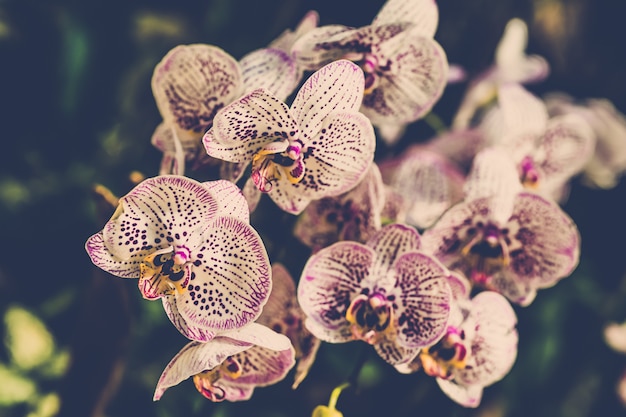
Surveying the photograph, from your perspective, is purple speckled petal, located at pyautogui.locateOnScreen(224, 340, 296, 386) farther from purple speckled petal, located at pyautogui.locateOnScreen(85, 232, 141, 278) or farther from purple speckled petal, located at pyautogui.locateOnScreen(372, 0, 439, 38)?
purple speckled petal, located at pyautogui.locateOnScreen(372, 0, 439, 38)

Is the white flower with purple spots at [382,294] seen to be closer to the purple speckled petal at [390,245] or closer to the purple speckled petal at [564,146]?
the purple speckled petal at [390,245]

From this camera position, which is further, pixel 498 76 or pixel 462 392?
pixel 498 76

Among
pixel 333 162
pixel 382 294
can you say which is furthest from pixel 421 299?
pixel 333 162

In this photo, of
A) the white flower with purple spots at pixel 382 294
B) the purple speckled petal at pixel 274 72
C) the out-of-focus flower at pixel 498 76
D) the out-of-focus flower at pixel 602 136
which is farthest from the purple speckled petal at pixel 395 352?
the out-of-focus flower at pixel 602 136

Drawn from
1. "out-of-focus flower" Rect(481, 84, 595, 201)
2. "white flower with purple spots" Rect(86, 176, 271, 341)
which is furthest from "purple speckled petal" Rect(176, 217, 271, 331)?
"out-of-focus flower" Rect(481, 84, 595, 201)

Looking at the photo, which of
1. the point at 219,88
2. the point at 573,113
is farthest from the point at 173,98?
the point at 573,113

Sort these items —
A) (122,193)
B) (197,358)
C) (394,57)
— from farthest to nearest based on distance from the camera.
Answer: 1. (122,193)
2. (394,57)
3. (197,358)

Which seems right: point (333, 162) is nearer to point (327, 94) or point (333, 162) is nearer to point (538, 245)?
point (327, 94)
